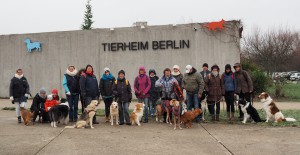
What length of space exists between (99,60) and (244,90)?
33.2 ft

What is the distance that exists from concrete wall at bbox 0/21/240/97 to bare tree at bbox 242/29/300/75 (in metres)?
10.3

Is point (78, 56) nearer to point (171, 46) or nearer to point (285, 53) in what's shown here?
point (171, 46)

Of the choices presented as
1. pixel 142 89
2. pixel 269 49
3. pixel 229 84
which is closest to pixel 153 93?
pixel 142 89

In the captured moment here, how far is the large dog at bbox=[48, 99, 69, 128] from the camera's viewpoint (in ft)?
32.4

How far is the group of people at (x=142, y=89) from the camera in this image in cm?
1026

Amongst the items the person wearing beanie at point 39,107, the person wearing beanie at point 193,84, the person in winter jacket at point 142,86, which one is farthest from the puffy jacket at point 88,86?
the person wearing beanie at point 193,84

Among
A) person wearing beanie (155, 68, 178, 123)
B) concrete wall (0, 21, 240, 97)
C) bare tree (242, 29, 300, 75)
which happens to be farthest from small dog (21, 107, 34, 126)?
bare tree (242, 29, 300, 75)

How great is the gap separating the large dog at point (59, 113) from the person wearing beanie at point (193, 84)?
12.7ft

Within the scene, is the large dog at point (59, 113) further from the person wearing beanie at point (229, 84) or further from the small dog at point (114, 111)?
the person wearing beanie at point (229, 84)

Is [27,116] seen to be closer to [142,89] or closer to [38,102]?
[38,102]

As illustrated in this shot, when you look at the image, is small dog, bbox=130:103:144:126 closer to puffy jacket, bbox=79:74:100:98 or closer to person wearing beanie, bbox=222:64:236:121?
puffy jacket, bbox=79:74:100:98

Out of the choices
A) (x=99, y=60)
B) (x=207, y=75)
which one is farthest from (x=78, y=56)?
(x=207, y=75)

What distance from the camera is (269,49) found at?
26891 mm

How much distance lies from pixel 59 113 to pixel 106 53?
28.6 ft
